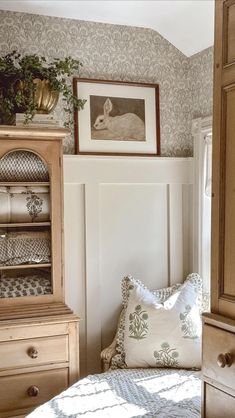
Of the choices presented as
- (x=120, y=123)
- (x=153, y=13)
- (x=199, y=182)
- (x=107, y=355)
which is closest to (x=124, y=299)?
(x=107, y=355)

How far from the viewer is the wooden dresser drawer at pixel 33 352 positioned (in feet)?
8.29

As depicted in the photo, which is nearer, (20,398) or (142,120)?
(20,398)

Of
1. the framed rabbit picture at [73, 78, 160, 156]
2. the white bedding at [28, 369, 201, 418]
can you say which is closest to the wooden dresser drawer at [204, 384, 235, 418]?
the white bedding at [28, 369, 201, 418]

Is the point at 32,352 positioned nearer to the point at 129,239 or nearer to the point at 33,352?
the point at 33,352

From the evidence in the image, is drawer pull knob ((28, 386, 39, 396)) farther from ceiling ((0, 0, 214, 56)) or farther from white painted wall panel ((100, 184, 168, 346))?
ceiling ((0, 0, 214, 56))

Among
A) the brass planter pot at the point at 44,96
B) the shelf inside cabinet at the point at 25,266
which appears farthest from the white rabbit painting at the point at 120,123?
the shelf inside cabinet at the point at 25,266

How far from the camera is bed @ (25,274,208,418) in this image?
6.97ft

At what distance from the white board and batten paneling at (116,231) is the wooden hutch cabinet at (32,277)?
0.35 meters

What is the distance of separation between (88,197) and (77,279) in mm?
508

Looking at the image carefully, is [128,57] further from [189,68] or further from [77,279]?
[77,279]

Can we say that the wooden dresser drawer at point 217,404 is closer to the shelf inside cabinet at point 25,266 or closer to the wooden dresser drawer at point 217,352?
the wooden dresser drawer at point 217,352

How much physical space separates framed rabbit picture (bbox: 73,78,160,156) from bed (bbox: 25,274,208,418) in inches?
33.0

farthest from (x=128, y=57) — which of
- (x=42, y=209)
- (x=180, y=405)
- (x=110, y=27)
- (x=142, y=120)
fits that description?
(x=180, y=405)

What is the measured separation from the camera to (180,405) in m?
2.19
